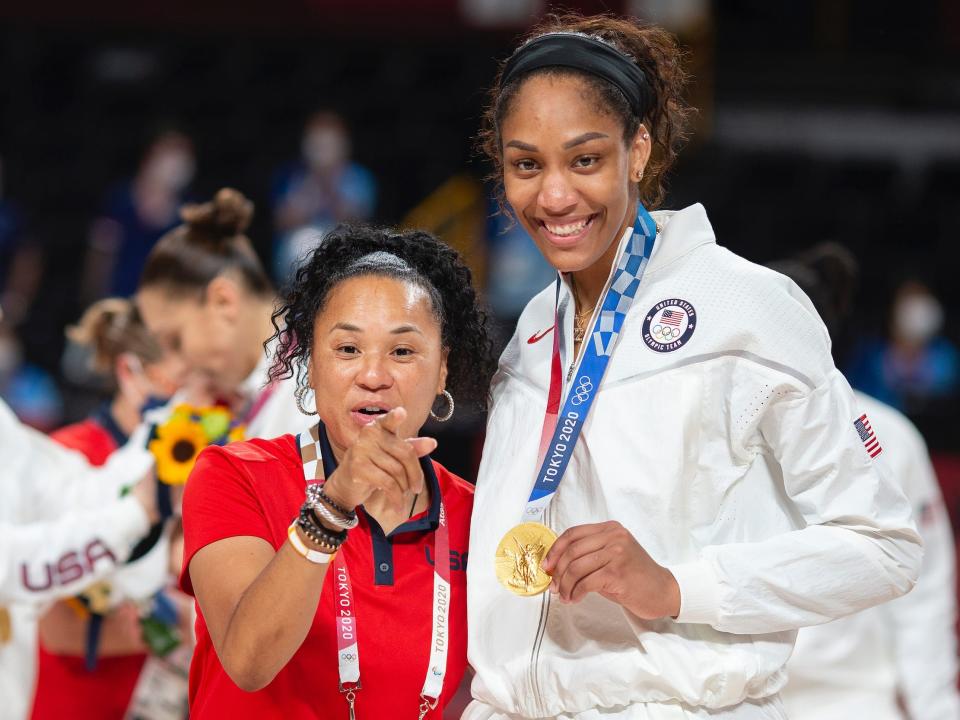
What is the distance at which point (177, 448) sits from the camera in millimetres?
4059

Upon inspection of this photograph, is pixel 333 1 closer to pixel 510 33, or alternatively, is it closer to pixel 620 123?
pixel 510 33

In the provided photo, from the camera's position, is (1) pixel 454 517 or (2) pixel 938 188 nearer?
(1) pixel 454 517

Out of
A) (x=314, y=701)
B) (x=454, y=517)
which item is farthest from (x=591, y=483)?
(x=314, y=701)

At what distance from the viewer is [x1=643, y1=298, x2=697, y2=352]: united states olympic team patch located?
2607 mm

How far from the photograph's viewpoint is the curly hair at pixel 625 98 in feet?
8.66

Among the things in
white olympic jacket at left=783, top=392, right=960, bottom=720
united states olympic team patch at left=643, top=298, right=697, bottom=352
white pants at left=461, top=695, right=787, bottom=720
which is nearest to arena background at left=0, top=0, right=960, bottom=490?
white olympic jacket at left=783, top=392, right=960, bottom=720

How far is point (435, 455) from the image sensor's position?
24.3 ft

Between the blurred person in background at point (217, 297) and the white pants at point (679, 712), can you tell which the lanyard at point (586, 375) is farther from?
the blurred person in background at point (217, 297)

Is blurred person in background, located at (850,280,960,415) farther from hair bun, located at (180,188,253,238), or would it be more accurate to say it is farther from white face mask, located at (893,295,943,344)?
hair bun, located at (180,188,253,238)

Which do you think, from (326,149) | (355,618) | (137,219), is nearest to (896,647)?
(355,618)

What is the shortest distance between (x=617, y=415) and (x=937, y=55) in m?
10.3

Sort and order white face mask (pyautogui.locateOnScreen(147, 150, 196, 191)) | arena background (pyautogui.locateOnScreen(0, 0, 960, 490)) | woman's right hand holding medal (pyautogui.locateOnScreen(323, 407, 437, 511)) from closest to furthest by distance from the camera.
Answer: woman's right hand holding medal (pyautogui.locateOnScreen(323, 407, 437, 511)) → white face mask (pyautogui.locateOnScreen(147, 150, 196, 191)) → arena background (pyautogui.locateOnScreen(0, 0, 960, 490))

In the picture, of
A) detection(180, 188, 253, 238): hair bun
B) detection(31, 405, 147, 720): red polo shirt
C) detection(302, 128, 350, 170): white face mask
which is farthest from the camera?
detection(302, 128, 350, 170): white face mask

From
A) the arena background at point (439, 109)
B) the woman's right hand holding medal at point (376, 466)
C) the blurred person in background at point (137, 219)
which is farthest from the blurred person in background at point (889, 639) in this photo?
the blurred person in background at point (137, 219)
